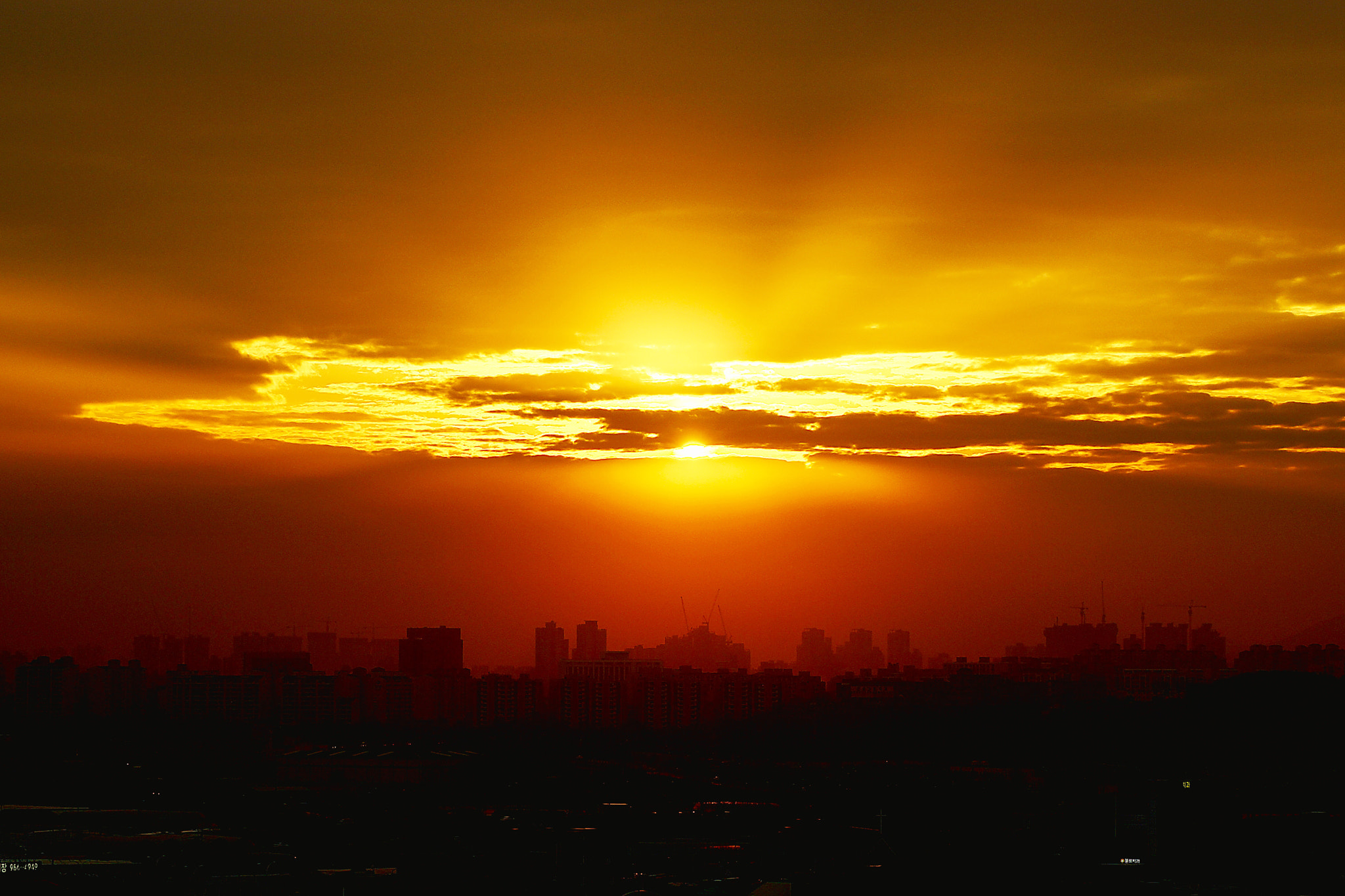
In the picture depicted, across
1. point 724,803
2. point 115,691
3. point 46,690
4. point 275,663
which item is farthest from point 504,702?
point 724,803

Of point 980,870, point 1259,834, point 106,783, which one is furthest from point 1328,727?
point 106,783

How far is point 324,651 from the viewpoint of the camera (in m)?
146

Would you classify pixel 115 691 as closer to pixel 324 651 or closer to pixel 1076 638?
pixel 324 651

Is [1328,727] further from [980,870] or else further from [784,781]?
[980,870]

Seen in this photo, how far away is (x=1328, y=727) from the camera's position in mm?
51562

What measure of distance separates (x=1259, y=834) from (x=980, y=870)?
7741mm

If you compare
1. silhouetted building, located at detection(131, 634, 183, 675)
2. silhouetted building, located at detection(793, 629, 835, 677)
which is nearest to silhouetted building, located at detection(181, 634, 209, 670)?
silhouetted building, located at detection(131, 634, 183, 675)

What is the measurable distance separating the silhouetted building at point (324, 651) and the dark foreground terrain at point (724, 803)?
50919 mm

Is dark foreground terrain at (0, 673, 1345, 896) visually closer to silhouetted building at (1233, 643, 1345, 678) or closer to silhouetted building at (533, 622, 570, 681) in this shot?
silhouetted building at (1233, 643, 1345, 678)

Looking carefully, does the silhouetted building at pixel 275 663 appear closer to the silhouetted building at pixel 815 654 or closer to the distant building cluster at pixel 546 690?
the distant building cluster at pixel 546 690

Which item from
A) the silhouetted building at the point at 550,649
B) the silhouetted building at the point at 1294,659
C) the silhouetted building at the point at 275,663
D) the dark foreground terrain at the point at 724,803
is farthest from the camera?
the silhouetted building at the point at 550,649

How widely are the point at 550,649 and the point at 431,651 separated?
34.1 m

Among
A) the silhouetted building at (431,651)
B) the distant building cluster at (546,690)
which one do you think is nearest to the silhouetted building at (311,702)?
the distant building cluster at (546,690)

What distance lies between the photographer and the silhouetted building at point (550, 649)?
483 feet
